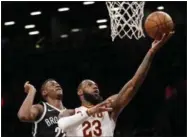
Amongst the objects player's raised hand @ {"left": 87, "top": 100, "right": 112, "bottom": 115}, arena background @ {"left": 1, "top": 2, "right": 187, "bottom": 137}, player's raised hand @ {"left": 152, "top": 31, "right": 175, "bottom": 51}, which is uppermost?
player's raised hand @ {"left": 152, "top": 31, "right": 175, "bottom": 51}

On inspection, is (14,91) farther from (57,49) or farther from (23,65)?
(57,49)

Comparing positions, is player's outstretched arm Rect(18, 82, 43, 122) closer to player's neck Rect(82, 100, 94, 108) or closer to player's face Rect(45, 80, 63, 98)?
player's face Rect(45, 80, 63, 98)

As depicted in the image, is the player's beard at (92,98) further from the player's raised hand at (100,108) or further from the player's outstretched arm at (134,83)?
the player's raised hand at (100,108)

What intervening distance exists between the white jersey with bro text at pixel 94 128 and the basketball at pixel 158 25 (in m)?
0.78

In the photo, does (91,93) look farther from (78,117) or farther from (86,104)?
(78,117)

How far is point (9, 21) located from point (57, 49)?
1.10 m

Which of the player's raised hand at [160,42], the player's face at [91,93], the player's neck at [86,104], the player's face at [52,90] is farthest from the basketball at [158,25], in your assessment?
the player's face at [52,90]

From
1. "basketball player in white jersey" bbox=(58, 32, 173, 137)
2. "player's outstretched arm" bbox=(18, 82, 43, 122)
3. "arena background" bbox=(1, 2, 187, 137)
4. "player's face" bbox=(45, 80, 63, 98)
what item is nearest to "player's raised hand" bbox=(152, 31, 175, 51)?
"basketball player in white jersey" bbox=(58, 32, 173, 137)

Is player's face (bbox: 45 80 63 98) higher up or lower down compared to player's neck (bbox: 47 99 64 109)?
higher up

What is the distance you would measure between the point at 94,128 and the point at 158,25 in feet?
3.20

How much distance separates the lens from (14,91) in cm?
959

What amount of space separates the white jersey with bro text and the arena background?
16.9 ft

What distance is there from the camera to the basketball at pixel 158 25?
392 centimetres

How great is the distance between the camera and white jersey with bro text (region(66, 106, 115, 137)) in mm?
3519
